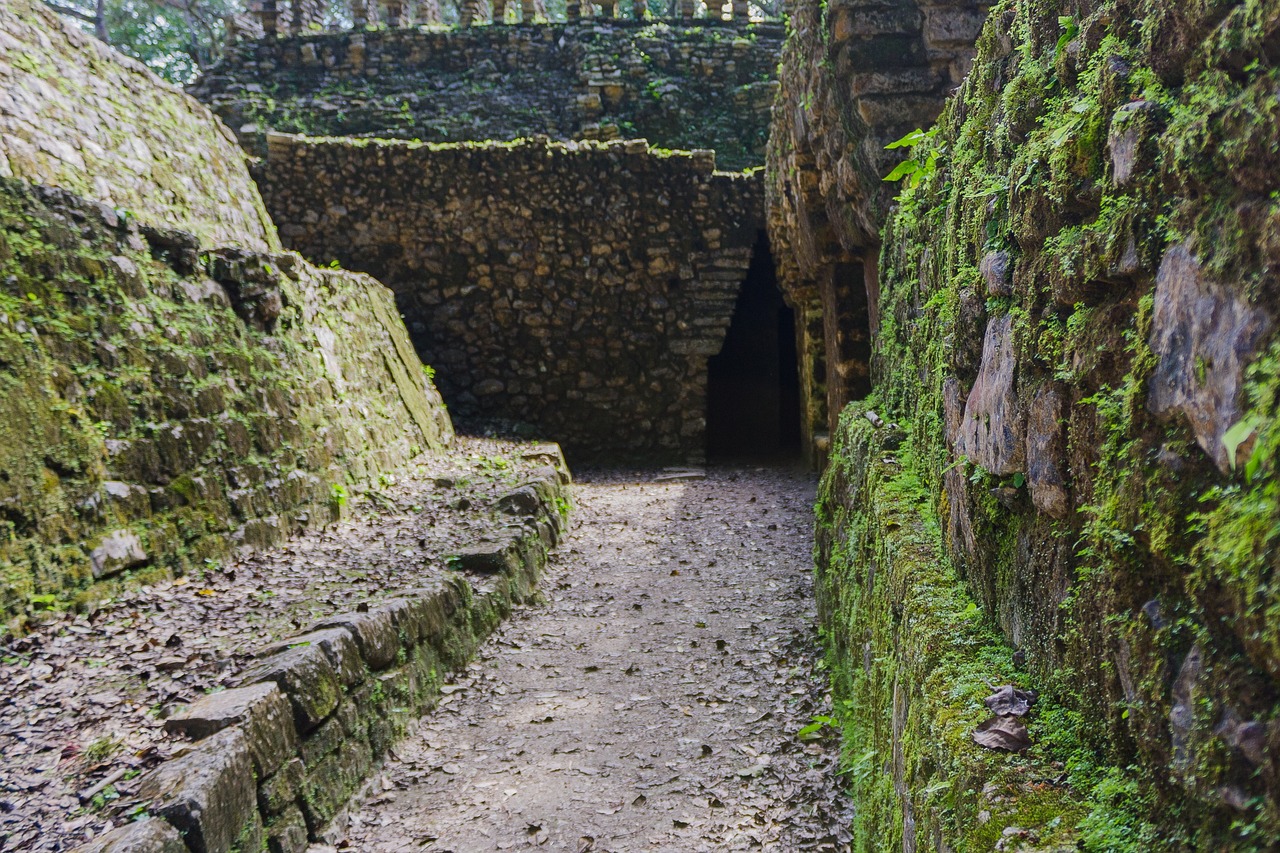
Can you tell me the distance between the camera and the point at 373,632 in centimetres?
373

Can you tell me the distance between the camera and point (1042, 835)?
1194 millimetres

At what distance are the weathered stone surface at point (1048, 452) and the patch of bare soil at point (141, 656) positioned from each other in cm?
237

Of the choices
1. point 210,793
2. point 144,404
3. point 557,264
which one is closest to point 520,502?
point 144,404

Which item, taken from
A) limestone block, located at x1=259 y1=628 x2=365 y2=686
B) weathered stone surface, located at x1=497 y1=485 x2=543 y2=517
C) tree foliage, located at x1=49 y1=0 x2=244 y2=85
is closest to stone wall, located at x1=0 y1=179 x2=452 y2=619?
limestone block, located at x1=259 y1=628 x2=365 y2=686

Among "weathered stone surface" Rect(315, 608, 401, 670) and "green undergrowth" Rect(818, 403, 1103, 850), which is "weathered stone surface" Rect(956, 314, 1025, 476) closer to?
"green undergrowth" Rect(818, 403, 1103, 850)

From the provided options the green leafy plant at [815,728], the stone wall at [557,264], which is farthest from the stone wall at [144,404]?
the stone wall at [557,264]

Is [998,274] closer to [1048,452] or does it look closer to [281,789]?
[1048,452]

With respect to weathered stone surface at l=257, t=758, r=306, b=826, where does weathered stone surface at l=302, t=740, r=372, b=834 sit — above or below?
below

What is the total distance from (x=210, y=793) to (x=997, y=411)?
2258mm

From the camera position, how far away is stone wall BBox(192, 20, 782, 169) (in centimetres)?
1408

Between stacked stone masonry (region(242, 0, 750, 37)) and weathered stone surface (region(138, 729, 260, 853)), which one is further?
stacked stone masonry (region(242, 0, 750, 37))

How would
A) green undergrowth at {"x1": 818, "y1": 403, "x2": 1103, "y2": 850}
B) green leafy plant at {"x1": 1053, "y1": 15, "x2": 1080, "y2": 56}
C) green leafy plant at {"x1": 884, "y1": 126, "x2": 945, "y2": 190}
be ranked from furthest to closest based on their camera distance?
green leafy plant at {"x1": 884, "y1": 126, "x2": 945, "y2": 190}, green leafy plant at {"x1": 1053, "y1": 15, "x2": 1080, "y2": 56}, green undergrowth at {"x1": 818, "y1": 403, "x2": 1103, "y2": 850}

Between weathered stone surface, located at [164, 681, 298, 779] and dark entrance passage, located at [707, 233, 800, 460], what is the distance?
9.92m

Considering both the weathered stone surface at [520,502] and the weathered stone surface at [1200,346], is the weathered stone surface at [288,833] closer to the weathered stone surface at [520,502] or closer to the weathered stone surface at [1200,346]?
the weathered stone surface at [1200,346]
